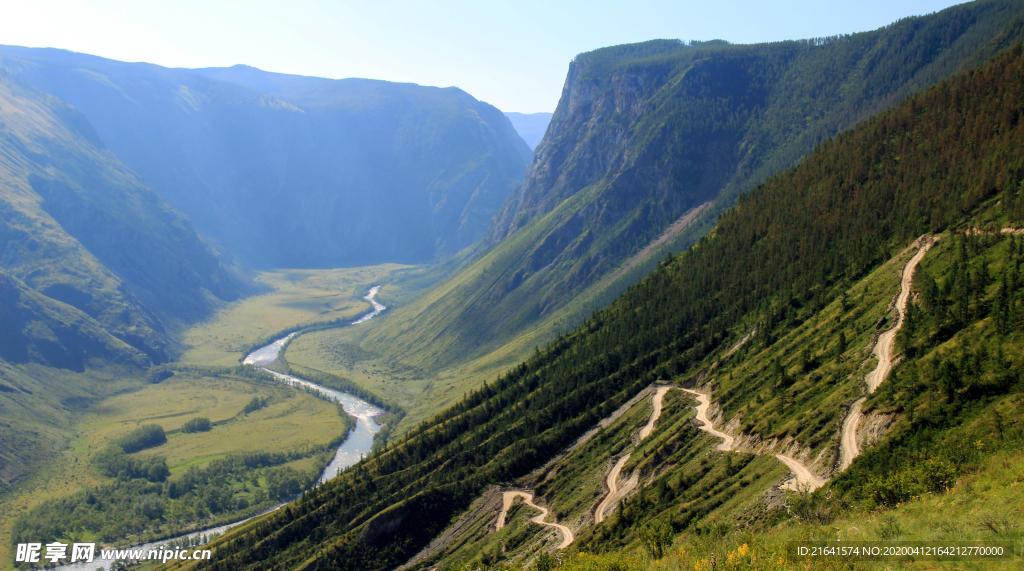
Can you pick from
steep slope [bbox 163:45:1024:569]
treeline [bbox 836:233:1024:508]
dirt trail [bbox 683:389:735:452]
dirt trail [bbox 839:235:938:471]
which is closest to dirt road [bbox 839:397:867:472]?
dirt trail [bbox 839:235:938:471]

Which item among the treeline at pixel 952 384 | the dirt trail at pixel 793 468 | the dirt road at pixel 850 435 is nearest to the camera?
the treeline at pixel 952 384

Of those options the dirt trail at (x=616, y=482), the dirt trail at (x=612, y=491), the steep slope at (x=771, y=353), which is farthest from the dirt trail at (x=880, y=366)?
the dirt trail at (x=612, y=491)

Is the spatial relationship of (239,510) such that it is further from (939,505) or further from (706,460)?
(939,505)

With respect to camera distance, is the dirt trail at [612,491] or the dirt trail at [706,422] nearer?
the dirt trail at [706,422]

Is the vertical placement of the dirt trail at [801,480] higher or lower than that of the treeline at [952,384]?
lower

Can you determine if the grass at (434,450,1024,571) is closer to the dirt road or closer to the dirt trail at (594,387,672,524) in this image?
the dirt road

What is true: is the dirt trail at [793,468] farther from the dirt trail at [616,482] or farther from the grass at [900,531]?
the dirt trail at [616,482]
